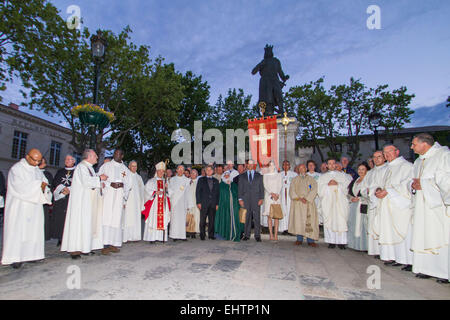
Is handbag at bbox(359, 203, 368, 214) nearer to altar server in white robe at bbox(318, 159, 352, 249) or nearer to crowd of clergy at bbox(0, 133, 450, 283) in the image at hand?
crowd of clergy at bbox(0, 133, 450, 283)

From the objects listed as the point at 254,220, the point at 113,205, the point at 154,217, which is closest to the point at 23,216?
the point at 113,205

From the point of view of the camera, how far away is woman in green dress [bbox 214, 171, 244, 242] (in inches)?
269

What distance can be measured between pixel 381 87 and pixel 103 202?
24967mm

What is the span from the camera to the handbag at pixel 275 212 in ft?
21.7

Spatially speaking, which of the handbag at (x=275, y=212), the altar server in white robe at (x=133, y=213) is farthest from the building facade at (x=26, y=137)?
the handbag at (x=275, y=212)

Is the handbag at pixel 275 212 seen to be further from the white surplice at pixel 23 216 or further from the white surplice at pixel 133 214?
the white surplice at pixel 23 216

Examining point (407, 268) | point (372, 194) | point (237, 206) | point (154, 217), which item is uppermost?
point (372, 194)

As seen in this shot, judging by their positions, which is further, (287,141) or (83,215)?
(287,141)

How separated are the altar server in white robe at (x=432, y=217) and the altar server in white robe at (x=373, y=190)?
94 centimetres

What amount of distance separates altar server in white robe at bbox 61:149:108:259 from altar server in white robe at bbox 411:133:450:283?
5639 millimetres

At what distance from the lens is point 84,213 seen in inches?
188

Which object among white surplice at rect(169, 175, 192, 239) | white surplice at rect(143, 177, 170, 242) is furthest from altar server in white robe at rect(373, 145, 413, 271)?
white surplice at rect(143, 177, 170, 242)

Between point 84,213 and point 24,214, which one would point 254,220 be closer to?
point 84,213

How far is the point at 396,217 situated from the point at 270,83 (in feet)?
27.3
